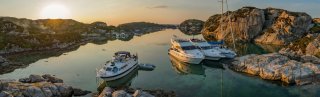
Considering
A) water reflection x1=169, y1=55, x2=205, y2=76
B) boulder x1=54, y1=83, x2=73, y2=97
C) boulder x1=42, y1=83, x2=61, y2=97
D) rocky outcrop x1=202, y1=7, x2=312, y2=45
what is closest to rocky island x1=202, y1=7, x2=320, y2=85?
rocky outcrop x1=202, y1=7, x2=312, y2=45

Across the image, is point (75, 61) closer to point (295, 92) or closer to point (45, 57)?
point (45, 57)

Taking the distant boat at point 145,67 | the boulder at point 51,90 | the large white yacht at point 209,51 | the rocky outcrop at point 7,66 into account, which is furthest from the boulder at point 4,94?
the large white yacht at point 209,51

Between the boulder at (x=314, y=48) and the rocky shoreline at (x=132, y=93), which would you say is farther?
the boulder at (x=314, y=48)

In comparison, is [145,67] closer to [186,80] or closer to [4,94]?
[186,80]

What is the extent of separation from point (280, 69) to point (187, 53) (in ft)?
70.8

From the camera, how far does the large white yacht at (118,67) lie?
49.4 meters

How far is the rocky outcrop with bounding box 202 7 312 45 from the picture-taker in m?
115

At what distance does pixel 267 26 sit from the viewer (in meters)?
130

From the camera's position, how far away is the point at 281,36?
4510 inches

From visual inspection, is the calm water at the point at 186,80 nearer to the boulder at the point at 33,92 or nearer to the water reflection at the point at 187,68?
the water reflection at the point at 187,68

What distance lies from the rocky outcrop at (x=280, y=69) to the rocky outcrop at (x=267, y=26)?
5384cm

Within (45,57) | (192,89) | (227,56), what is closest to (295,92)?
(192,89)

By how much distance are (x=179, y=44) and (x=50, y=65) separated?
32277 mm

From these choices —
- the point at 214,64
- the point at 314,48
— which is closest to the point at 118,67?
the point at 214,64
